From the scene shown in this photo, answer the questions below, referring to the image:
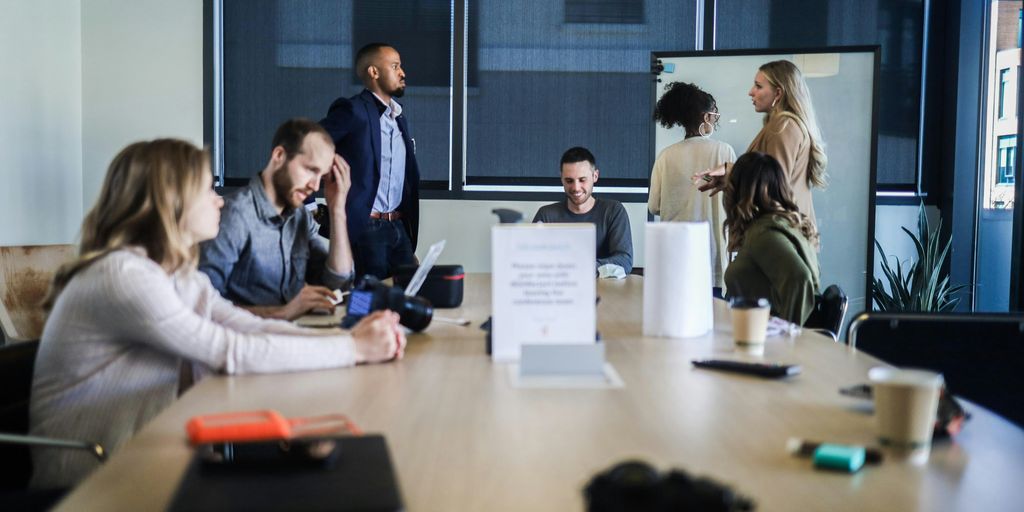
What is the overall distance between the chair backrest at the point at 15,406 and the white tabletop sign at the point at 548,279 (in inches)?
34.4

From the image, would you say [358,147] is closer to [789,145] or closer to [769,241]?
[789,145]

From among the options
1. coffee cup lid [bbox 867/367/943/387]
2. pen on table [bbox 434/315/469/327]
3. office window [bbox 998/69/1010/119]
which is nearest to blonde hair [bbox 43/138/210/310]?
pen on table [bbox 434/315/469/327]

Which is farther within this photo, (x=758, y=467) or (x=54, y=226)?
(x=54, y=226)

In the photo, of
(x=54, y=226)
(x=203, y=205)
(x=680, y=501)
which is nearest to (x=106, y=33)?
(x=54, y=226)

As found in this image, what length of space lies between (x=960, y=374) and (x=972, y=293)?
3384 millimetres

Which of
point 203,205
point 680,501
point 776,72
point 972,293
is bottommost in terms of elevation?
point 972,293

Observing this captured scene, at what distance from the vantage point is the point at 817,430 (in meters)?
1.33

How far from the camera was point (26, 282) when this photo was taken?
13.8 feet

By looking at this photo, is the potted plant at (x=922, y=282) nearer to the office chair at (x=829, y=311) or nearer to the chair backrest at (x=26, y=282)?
the office chair at (x=829, y=311)

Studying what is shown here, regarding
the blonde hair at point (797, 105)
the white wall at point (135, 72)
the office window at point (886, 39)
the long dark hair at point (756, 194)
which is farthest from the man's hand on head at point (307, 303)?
the office window at point (886, 39)

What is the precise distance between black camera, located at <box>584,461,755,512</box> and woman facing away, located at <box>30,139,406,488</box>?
3.41 feet

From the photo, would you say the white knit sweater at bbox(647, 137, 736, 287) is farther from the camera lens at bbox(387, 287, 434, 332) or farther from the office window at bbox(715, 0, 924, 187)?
the camera lens at bbox(387, 287, 434, 332)

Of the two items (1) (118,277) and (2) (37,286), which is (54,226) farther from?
(1) (118,277)

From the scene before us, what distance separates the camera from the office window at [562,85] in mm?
5887
